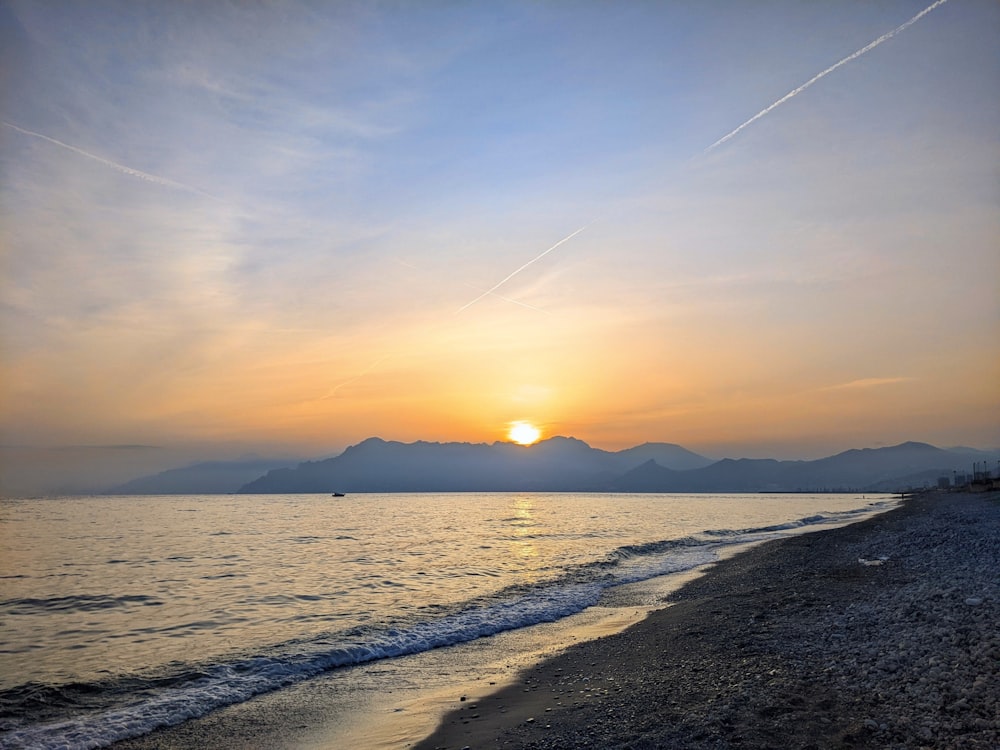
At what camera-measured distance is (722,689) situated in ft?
32.8

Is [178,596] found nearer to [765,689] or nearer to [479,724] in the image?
[479,724]

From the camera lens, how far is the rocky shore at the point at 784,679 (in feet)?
26.0

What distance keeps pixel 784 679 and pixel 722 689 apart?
110 cm

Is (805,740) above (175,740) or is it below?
above

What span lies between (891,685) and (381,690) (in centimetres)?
995

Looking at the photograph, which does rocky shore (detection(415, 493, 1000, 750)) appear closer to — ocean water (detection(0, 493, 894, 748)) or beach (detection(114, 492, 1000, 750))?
beach (detection(114, 492, 1000, 750))

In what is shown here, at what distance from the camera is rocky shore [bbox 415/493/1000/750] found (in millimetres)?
7918

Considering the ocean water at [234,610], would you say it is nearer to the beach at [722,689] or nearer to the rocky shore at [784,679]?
the beach at [722,689]

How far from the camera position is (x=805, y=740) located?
7.66 metres

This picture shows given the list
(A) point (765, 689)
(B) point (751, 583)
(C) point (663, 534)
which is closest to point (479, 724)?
(A) point (765, 689)

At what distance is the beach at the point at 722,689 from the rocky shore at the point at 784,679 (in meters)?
0.04

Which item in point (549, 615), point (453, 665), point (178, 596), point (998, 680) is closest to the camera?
point (998, 680)

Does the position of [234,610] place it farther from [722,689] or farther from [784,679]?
[784,679]

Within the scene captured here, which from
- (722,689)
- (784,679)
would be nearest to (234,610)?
(722,689)
